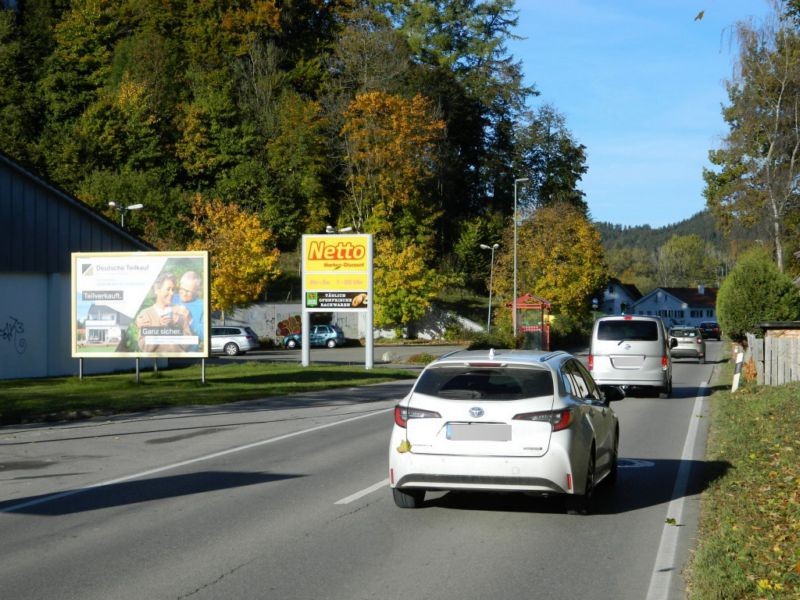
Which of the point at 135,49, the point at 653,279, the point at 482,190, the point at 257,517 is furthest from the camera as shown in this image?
the point at 653,279

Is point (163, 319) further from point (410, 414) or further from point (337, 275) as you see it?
point (410, 414)

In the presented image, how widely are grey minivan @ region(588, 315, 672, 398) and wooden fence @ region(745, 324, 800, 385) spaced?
275 centimetres

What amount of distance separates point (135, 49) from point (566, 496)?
7438 centimetres

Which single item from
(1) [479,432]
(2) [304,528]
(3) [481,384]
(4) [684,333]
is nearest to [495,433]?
(1) [479,432]

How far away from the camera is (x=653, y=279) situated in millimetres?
181000

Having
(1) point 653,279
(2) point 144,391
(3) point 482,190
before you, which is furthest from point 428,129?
(1) point 653,279

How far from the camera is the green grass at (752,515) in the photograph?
21.8ft

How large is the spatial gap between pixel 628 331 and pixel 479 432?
15827 mm

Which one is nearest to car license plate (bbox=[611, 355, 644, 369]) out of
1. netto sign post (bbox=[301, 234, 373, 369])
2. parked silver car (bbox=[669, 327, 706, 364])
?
netto sign post (bbox=[301, 234, 373, 369])

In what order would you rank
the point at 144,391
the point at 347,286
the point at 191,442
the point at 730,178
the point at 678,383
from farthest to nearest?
the point at 730,178 < the point at 347,286 < the point at 678,383 < the point at 144,391 < the point at 191,442

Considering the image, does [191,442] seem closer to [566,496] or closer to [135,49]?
[566,496]

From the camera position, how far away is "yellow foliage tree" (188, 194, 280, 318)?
59125 mm

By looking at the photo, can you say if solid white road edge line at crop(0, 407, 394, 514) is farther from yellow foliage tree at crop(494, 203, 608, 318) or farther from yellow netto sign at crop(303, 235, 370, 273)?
yellow foliage tree at crop(494, 203, 608, 318)

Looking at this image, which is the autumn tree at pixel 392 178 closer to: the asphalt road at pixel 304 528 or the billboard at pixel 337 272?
the billboard at pixel 337 272
